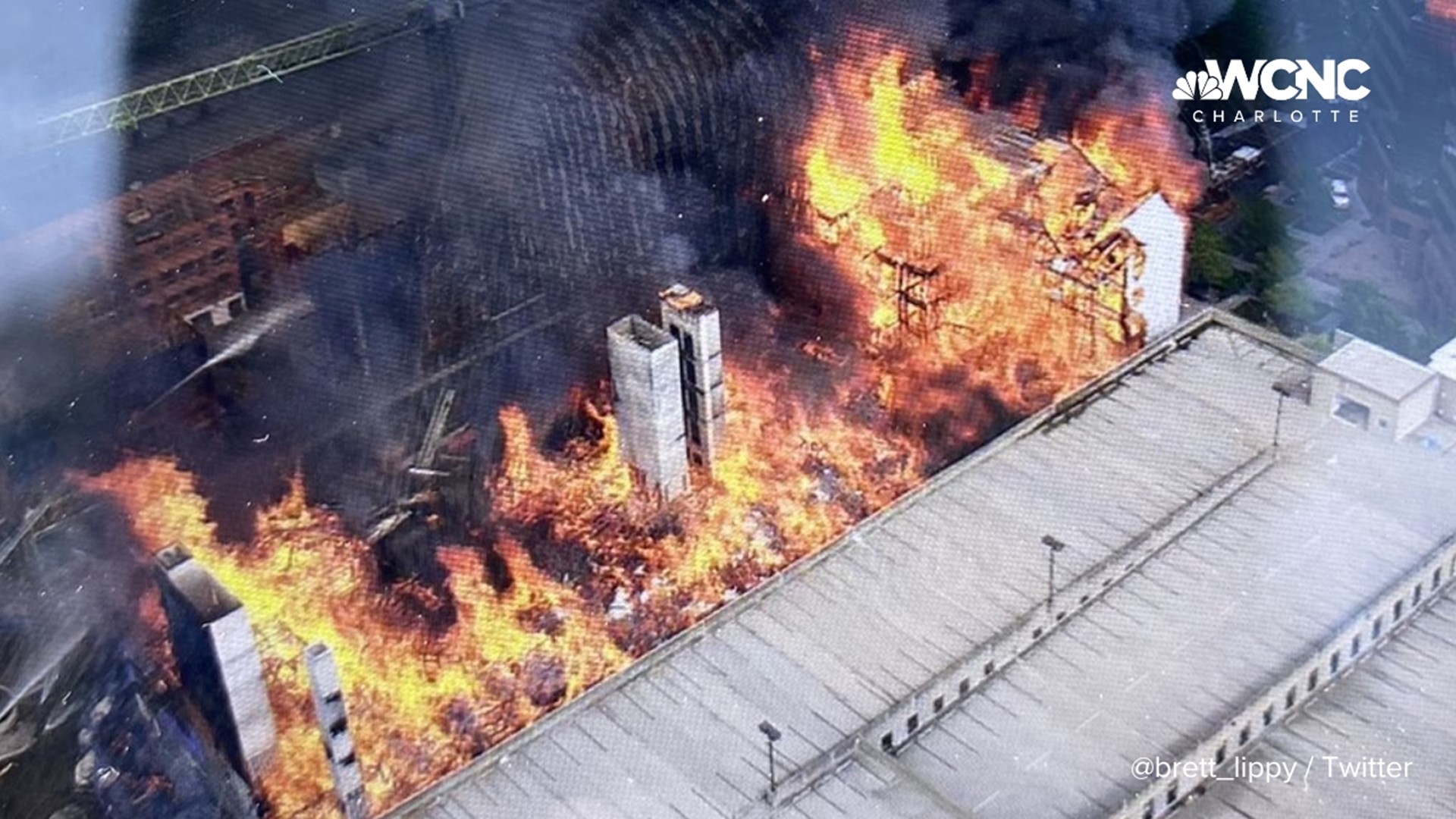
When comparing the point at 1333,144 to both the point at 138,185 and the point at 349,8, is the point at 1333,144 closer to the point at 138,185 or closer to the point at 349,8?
the point at 349,8

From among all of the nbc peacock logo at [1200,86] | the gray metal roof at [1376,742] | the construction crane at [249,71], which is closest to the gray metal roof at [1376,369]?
the gray metal roof at [1376,742]

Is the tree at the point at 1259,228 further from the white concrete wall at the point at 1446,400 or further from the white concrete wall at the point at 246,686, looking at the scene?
the white concrete wall at the point at 246,686

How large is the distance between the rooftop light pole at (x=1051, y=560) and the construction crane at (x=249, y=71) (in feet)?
54.2

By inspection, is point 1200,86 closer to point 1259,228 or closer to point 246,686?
point 1259,228

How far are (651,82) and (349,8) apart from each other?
6.26 meters

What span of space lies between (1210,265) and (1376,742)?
15.6 meters

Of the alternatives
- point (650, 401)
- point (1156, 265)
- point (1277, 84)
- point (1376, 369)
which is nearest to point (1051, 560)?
point (1376, 369)

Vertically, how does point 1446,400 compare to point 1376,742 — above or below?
above

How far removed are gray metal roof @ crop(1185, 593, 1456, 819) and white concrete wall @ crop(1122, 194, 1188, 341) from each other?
8860 mm

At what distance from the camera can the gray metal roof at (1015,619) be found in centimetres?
2430

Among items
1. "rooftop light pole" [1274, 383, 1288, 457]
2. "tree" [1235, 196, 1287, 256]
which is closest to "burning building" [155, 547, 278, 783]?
"rooftop light pole" [1274, 383, 1288, 457]

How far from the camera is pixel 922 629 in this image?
2666 centimetres

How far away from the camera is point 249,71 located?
112 feet

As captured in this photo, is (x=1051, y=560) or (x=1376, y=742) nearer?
(x=1376, y=742)
